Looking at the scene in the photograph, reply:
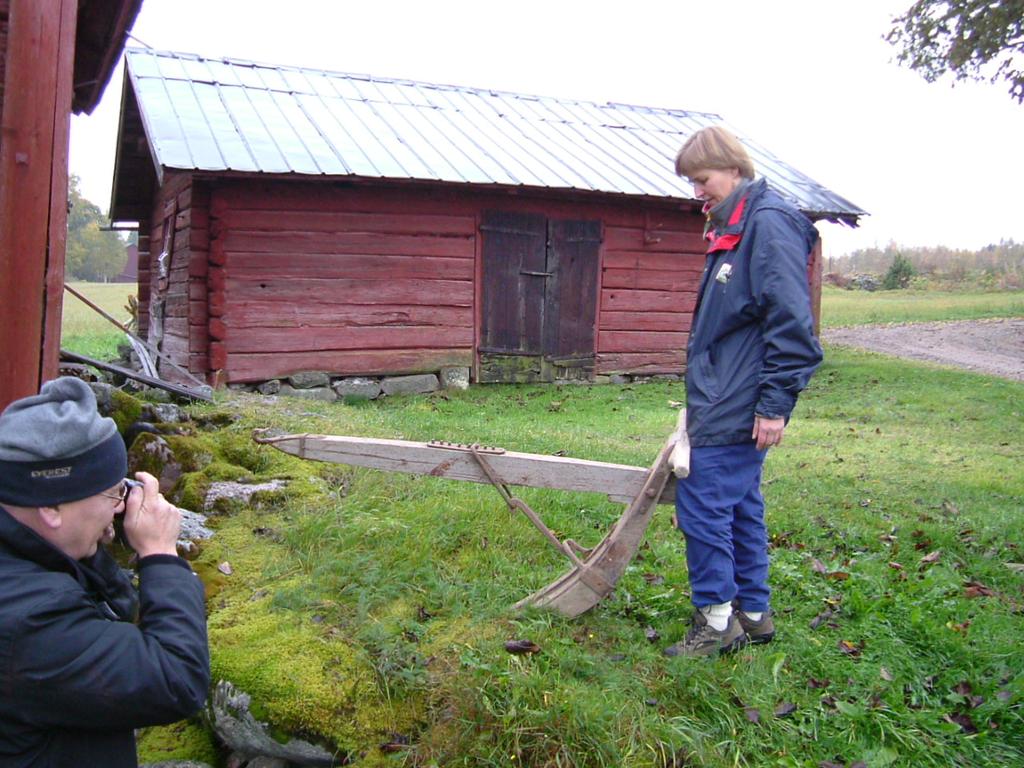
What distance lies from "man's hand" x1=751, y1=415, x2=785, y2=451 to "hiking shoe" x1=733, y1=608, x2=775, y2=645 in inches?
33.2

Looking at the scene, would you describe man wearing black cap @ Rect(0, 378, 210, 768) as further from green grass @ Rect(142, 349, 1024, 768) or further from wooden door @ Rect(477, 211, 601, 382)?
wooden door @ Rect(477, 211, 601, 382)

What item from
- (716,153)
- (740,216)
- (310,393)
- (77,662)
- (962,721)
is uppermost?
(716,153)

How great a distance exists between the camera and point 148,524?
1.96 m

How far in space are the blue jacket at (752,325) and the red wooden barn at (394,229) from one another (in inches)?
307

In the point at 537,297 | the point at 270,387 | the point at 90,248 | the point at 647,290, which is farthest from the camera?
the point at 90,248

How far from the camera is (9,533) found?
1722 mm

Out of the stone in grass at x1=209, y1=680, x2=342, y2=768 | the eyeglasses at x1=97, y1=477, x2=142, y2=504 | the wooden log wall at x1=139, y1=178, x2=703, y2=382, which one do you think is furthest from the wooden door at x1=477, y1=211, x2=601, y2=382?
the eyeglasses at x1=97, y1=477, x2=142, y2=504

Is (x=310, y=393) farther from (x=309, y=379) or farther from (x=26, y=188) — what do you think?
(x=26, y=188)

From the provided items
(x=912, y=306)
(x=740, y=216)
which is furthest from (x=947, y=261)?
(x=740, y=216)

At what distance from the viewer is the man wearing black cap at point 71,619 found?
167 cm

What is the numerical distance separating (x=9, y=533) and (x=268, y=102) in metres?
11.7

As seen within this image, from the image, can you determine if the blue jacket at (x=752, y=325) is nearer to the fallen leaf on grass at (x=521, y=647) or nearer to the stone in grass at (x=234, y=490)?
the fallen leaf on grass at (x=521, y=647)

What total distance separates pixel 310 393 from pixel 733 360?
832 cm

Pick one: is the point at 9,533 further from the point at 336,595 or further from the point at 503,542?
the point at 503,542
